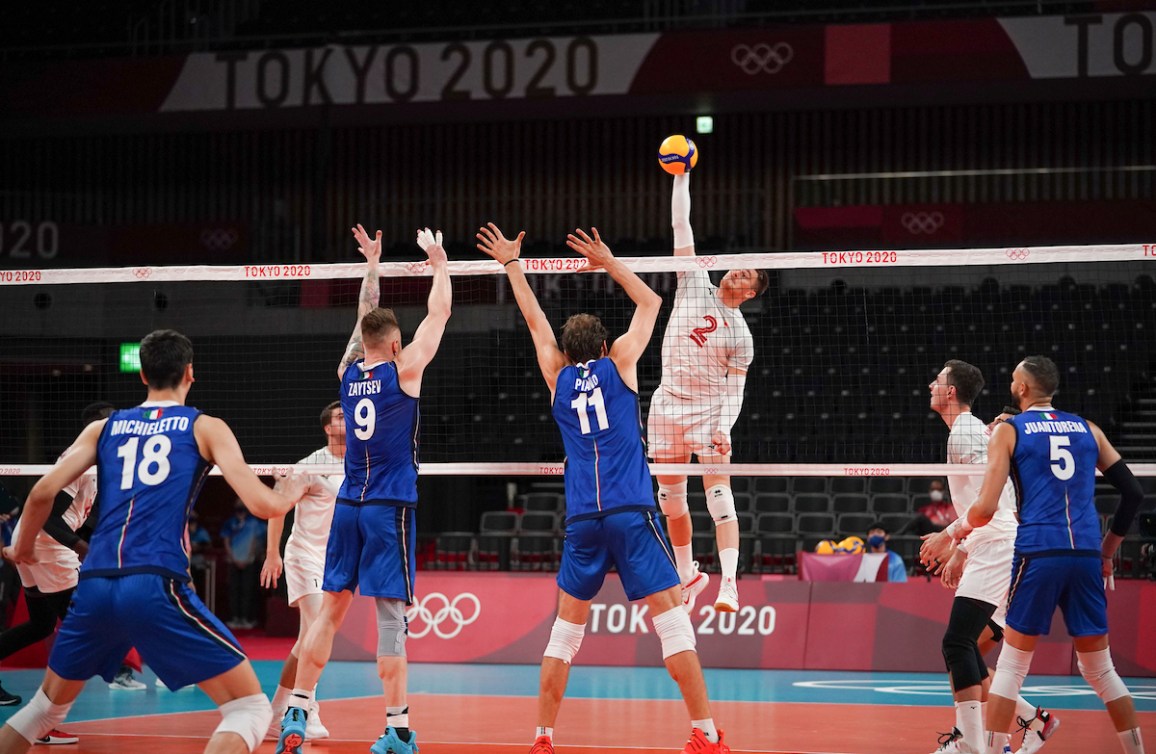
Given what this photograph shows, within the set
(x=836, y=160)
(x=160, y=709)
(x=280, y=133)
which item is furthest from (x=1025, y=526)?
(x=280, y=133)

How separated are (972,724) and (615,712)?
12.8 ft

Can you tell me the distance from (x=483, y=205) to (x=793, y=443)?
9067 mm

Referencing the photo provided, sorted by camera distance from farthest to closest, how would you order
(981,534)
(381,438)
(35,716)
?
(981,534)
(381,438)
(35,716)

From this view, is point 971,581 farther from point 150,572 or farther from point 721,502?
point 150,572

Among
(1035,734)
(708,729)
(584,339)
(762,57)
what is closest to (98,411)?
(584,339)

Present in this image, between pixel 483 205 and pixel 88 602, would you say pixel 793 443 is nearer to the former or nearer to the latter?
pixel 483 205

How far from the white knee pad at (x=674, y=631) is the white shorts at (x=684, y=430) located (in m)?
2.32

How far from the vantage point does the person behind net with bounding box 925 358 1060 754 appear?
8469mm

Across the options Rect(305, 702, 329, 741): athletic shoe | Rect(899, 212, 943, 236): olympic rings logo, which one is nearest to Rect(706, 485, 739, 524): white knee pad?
Rect(305, 702, 329, 741): athletic shoe

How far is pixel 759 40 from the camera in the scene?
23531 millimetres

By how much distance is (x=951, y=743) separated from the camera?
8.83 meters

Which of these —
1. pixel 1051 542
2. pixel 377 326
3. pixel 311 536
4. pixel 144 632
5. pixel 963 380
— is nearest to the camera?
pixel 144 632

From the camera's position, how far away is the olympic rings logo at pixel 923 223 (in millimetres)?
23797

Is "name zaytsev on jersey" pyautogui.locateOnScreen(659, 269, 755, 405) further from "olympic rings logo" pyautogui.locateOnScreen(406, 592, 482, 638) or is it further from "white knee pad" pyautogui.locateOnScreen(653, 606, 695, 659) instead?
"olympic rings logo" pyautogui.locateOnScreen(406, 592, 482, 638)
